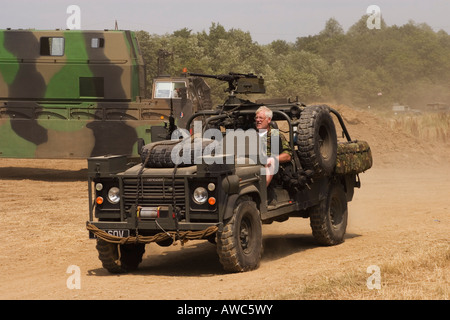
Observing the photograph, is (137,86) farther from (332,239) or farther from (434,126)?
(434,126)

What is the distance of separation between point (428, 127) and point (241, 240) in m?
24.1

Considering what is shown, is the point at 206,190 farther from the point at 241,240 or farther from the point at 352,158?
the point at 352,158

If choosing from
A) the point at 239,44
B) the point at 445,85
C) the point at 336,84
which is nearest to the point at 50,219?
the point at 336,84

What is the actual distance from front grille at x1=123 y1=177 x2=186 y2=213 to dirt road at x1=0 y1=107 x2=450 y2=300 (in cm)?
84

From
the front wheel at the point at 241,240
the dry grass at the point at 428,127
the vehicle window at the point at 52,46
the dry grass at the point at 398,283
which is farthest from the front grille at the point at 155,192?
the dry grass at the point at 428,127

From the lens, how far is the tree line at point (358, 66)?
53062 millimetres

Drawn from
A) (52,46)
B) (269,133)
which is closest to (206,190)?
(269,133)

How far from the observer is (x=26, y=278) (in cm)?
969

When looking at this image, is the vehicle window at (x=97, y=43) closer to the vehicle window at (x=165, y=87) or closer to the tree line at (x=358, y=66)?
the vehicle window at (x=165, y=87)

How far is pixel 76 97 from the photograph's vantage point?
870 inches

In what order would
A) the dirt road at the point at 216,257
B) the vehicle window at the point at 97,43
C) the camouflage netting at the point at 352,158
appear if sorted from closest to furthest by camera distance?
the dirt road at the point at 216,257, the camouflage netting at the point at 352,158, the vehicle window at the point at 97,43

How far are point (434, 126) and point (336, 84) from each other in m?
21.6

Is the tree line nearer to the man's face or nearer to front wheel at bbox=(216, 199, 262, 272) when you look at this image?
the man's face

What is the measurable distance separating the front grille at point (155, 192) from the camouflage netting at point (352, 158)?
3069mm
